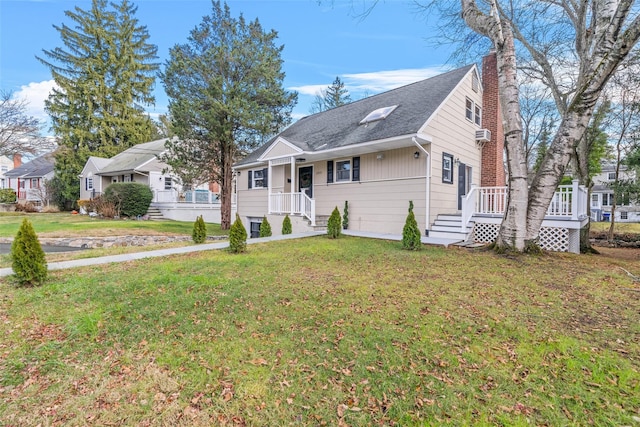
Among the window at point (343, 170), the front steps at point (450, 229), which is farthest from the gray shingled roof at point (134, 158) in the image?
the front steps at point (450, 229)

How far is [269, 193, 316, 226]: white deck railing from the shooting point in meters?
11.9

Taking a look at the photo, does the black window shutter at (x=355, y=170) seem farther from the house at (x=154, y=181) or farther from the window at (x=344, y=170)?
the house at (x=154, y=181)

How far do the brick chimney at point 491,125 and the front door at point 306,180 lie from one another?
718cm

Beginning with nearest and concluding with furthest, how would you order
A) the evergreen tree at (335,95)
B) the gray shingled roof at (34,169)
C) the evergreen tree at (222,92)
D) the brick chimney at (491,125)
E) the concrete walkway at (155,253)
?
the concrete walkway at (155,253)
the brick chimney at (491,125)
the evergreen tree at (222,92)
the evergreen tree at (335,95)
the gray shingled roof at (34,169)

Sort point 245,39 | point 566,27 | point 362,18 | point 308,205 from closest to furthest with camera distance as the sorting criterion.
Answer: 1. point 362,18
2. point 566,27
3. point 308,205
4. point 245,39

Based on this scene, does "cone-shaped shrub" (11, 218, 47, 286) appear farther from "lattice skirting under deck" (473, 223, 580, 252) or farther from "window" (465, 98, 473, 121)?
"window" (465, 98, 473, 121)

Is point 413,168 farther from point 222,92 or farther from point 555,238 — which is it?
point 222,92

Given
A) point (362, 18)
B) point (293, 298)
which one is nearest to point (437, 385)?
point (293, 298)

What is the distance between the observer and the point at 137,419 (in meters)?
2.23

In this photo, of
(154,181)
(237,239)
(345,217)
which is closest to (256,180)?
(345,217)

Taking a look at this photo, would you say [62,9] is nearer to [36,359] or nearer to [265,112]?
[265,112]

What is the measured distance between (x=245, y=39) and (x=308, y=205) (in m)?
9.03

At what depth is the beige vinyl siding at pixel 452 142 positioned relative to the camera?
10.1 meters

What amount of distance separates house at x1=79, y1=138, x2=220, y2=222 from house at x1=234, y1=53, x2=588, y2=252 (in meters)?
8.45
